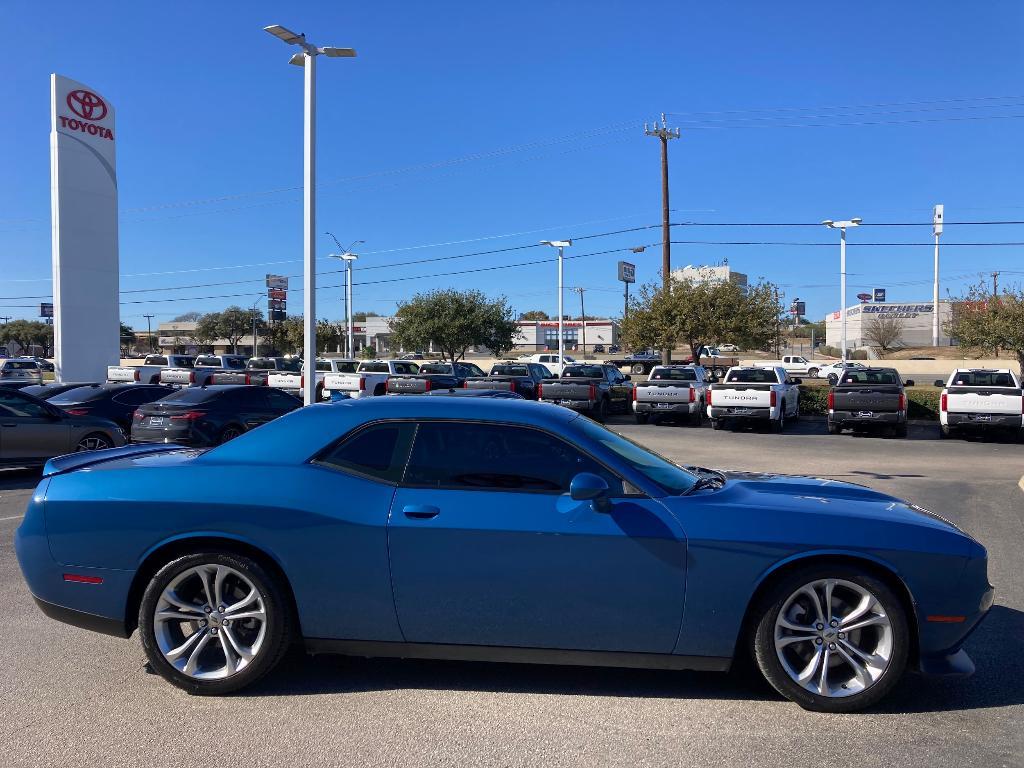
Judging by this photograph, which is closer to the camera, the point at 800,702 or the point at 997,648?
the point at 800,702

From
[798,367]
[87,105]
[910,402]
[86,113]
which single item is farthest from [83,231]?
[798,367]

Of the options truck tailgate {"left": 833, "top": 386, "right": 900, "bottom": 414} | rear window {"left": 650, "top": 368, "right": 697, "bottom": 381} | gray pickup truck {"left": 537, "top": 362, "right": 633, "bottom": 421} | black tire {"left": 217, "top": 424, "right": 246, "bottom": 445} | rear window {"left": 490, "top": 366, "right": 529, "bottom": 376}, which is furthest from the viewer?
rear window {"left": 490, "top": 366, "right": 529, "bottom": 376}

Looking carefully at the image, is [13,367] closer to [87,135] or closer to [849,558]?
[87,135]

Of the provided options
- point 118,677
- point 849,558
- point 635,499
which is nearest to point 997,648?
point 849,558

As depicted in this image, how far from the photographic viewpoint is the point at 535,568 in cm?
395

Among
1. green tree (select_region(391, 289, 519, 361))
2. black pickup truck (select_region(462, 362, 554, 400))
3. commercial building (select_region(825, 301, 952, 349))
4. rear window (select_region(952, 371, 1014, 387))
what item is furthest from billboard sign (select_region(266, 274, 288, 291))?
commercial building (select_region(825, 301, 952, 349))

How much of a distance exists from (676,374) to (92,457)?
73.4ft

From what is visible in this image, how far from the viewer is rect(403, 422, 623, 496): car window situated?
13.6 ft

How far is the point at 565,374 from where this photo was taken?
29234 mm

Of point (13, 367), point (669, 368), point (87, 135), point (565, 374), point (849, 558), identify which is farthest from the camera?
point (13, 367)

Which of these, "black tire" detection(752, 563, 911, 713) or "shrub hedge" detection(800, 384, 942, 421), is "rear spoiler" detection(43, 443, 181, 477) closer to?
"black tire" detection(752, 563, 911, 713)

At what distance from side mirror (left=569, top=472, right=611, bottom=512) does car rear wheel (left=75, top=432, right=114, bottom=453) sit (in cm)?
1106

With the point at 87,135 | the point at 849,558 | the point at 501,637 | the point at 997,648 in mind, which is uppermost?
the point at 87,135

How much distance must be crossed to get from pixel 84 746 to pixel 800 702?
340 centimetres
